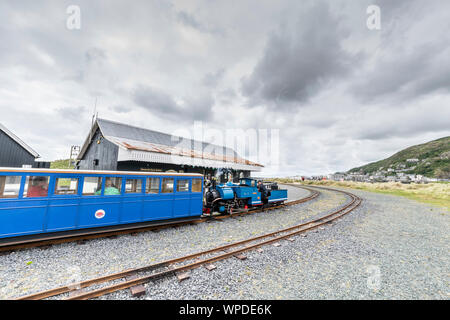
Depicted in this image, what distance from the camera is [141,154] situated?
13.9m

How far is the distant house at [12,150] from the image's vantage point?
16.5 metres

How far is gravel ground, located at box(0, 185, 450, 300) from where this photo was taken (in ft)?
13.6

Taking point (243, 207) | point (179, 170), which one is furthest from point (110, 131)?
point (243, 207)

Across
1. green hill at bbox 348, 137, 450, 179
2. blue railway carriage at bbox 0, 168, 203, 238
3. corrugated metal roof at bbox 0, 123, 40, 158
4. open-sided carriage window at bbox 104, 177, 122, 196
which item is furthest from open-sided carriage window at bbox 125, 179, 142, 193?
green hill at bbox 348, 137, 450, 179

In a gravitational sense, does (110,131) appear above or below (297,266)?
above

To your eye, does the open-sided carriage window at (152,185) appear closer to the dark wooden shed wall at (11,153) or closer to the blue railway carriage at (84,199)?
the blue railway carriage at (84,199)

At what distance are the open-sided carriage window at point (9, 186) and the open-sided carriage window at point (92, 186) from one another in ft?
5.47

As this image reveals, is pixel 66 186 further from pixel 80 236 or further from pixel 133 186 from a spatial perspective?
pixel 133 186

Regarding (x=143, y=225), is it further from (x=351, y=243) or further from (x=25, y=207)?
(x=351, y=243)

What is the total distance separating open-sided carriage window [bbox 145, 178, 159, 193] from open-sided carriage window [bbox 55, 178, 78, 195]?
2464 mm

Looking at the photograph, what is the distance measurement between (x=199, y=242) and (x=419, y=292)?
620 centimetres

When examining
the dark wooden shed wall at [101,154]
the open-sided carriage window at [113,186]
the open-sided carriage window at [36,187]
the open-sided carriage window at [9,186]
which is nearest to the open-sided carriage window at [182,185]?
the open-sided carriage window at [113,186]
